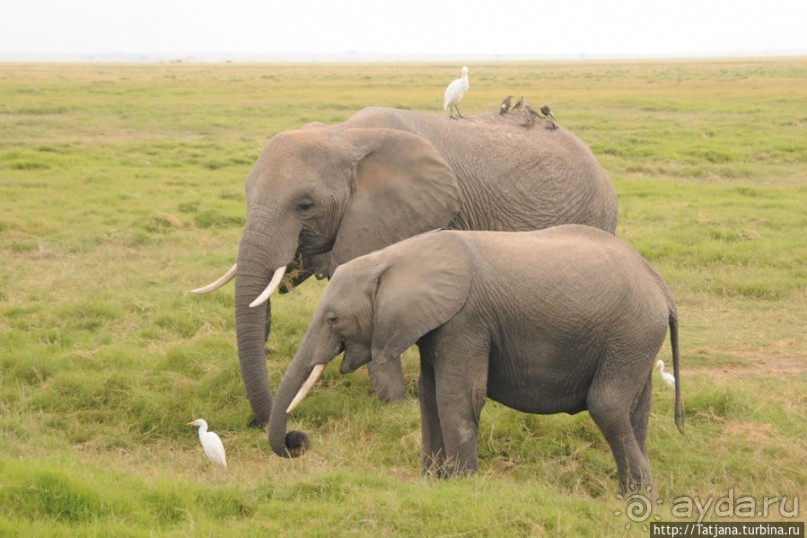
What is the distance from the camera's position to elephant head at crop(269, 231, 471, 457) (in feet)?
17.3

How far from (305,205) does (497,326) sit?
186cm

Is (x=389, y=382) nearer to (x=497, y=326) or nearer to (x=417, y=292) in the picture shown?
(x=497, y=326)

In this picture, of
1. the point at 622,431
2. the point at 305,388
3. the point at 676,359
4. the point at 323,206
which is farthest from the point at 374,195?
the point at 622,431

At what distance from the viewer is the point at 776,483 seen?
602 cm

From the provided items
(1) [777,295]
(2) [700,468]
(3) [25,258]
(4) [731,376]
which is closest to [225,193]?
(3) [25,258]

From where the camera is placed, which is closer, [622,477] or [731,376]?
[622,477]

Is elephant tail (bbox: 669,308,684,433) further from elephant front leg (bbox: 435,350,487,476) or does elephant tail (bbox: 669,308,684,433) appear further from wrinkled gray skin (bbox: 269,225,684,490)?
elephant front leg (bbox: 435,350,487,476)

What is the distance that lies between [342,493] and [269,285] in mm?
1765

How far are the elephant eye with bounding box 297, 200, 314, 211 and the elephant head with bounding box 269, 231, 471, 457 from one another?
134 centimetres

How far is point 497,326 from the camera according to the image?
17.9 ft

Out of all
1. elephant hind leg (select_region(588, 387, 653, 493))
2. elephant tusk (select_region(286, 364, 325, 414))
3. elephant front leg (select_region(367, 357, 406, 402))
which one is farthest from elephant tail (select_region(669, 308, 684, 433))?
elephant front leg (select_region(367, 357, 406, 402))

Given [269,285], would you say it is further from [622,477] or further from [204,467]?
[622,477]

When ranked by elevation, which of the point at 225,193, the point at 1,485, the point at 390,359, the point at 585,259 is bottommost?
the point at 225,193

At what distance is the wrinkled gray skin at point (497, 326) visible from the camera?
5355 millimetres
